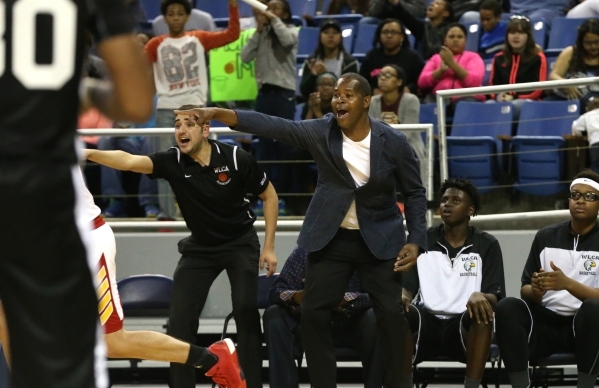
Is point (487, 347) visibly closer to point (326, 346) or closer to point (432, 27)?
point (326, 346)

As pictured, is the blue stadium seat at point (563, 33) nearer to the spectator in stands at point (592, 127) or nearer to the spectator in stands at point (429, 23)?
the spectator in stands at point (429, 23)

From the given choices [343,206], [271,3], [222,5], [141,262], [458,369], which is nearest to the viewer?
[343,206]

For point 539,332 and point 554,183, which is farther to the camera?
point 554,183

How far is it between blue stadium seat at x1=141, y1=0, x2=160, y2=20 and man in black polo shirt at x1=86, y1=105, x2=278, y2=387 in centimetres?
608

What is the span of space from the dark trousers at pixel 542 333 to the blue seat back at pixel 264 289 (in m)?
1.86

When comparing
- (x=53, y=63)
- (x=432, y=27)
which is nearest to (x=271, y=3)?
(x=432, y=27)

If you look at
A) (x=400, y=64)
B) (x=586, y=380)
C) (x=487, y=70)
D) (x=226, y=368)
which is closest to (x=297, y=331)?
(x=226, y=368)

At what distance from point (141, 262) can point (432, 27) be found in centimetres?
412

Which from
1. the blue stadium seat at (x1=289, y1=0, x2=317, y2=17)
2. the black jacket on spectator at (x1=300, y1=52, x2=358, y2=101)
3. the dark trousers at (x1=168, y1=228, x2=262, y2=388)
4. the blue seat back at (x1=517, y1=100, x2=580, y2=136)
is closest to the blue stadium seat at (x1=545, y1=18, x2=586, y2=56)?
the blue seat back at (x1=517, y1=100, x2=580, y2=136)

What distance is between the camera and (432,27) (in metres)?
11.0

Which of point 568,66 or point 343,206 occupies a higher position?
point 568,66

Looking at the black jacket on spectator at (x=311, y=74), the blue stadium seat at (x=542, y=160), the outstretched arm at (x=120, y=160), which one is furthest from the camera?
the black jacket on spectator at (x=311, y=74)

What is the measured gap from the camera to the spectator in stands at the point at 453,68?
32.3 feet

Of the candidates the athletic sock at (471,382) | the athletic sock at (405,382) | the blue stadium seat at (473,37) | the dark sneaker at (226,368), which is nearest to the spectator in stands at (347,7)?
the blue stadium seat at (473,37)
